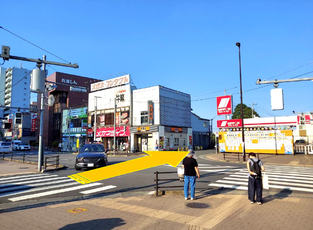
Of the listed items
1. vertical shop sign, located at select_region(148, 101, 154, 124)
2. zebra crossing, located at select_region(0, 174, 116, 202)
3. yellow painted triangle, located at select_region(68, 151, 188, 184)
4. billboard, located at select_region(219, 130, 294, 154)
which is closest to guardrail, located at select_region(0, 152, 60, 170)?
yellow painted triangle, located at select_region(68, 151, 188, 184)

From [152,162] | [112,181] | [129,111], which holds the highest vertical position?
[129,111]

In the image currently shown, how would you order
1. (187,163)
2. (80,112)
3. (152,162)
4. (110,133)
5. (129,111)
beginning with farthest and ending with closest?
(80,112) → (110,133) → (129,111) → (152,162) → (187,163)

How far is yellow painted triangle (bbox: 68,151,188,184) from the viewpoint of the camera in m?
8.29

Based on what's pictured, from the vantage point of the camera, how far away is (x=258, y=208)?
686cm

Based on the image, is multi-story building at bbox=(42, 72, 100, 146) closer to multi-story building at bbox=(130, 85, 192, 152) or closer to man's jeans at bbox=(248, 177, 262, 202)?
multi-story building at bbox=(130, 85, 192, 152)

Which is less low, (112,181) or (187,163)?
(187,163)

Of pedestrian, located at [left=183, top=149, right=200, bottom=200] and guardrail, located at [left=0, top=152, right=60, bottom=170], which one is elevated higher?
pedestrian, located at [left=183, top=149, right=200, bottom=200]

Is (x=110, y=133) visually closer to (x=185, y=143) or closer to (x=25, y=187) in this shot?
(x=185, y=143)

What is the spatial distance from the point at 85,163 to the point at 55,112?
172 feet

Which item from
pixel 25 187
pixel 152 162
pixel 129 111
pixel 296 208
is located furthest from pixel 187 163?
pixel 129 111

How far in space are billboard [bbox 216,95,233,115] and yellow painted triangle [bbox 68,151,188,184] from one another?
76.0 feet

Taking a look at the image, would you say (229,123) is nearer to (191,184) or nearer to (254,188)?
(254,188)

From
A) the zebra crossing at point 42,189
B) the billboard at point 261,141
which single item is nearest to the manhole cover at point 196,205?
the zebra crossing at point 42,189

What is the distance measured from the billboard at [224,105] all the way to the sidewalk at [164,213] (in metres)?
Result: 26.0
